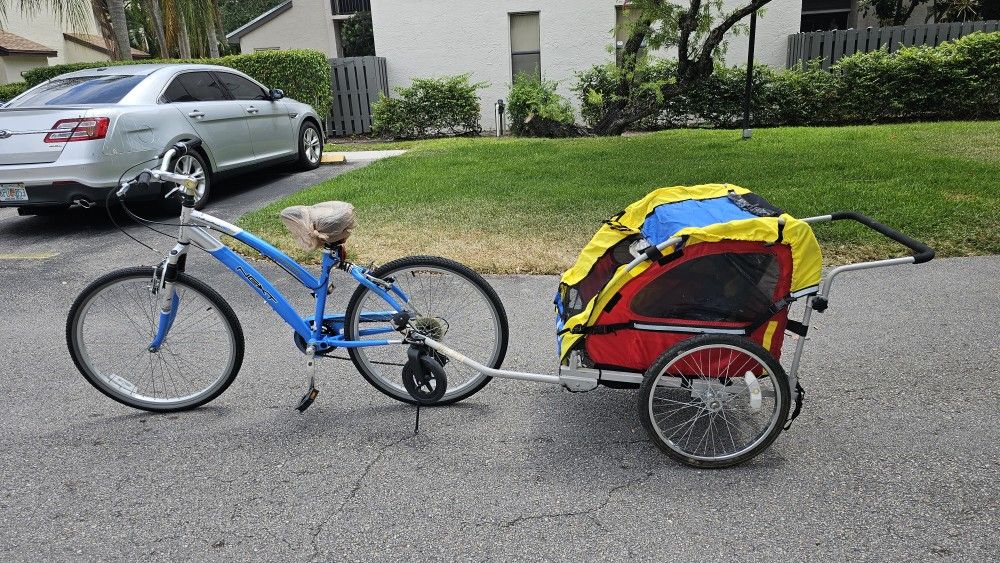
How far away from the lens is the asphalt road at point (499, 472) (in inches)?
108

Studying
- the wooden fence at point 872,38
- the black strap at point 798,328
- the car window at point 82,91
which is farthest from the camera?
the wooden fence at point 872,38

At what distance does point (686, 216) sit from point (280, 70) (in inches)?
528

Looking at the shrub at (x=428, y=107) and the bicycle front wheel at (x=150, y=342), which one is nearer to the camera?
the bicycle front wheel at (x=150, y=342)

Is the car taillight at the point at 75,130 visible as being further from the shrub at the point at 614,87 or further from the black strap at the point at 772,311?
the shrub at the point at 614,87

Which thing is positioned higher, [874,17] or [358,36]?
[358,36]

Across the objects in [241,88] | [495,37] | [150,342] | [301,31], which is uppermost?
[301,31]

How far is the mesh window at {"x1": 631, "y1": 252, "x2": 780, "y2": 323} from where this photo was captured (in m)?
3.09

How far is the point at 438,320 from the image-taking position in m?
3.73

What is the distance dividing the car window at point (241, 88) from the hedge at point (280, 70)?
5409 mm

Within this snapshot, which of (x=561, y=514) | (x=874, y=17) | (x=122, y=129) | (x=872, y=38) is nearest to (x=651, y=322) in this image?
(x=561, y=514)

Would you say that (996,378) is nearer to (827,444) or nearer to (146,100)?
(827,444)

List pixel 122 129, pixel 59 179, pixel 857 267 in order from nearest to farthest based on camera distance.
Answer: pixel 857 267, pixel 59 179, pixel 122 129

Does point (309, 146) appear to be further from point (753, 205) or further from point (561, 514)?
point (561, 514)

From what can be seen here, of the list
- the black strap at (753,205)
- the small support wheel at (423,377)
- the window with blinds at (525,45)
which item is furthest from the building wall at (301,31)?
the black strap at (753,205)
